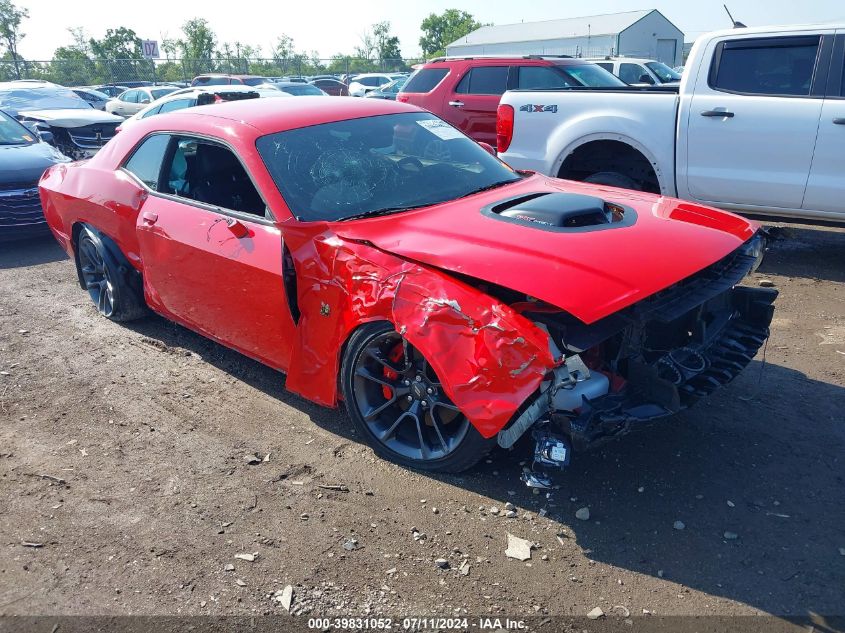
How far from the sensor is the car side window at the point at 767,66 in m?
6.12

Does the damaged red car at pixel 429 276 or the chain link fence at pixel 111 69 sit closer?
the damaged red car at pixel 429 276

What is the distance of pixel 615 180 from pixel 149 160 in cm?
421

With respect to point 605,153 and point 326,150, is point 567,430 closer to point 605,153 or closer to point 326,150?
point 326,150

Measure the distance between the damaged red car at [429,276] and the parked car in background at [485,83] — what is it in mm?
5186

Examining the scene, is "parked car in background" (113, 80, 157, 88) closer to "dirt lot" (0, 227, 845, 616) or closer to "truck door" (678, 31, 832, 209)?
"truck door" (678, 31, 832, 209)

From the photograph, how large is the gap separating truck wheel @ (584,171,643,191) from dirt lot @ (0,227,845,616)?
2660 mm

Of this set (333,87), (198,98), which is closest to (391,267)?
(198,98)

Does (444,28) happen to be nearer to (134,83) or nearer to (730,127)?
(134,83)

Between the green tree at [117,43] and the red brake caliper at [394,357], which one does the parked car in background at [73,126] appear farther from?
the green tree at [117,43]

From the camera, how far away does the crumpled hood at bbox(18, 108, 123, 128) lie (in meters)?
12.6

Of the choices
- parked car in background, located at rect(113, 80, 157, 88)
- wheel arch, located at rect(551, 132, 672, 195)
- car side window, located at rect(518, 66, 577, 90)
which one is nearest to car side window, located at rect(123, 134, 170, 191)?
wheel arch, located at rect(551, 132, 672, 195)

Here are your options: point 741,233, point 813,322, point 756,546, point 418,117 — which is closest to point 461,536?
point 756,546

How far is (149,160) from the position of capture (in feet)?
16.3

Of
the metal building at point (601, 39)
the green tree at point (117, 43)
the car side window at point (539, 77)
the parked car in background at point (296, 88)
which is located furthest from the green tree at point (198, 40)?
the car side window at point (539, 77)
